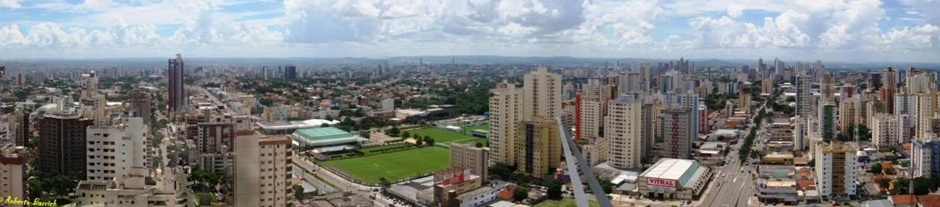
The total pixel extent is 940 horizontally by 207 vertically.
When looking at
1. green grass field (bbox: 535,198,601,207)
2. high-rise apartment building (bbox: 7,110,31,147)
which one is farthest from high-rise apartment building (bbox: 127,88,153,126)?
green grass field (bbox: 535,198,601,207)

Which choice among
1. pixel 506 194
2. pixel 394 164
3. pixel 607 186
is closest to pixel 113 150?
pixel 506 194

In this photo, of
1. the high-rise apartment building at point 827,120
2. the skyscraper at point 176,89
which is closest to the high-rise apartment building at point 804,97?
the high-rise apartment building at point 827,120

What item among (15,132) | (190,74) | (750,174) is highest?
(190,74)

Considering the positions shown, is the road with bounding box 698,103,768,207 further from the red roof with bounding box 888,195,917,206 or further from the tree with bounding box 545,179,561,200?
the tree with bounding box 545,179,561,200

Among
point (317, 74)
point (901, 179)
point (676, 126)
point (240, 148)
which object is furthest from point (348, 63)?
point (240, 148)

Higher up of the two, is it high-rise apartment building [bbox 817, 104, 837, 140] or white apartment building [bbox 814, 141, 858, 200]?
high-rise apartment building [bbox 817, 104, 837, 140]

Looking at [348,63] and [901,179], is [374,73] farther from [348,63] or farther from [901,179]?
[901,179]
